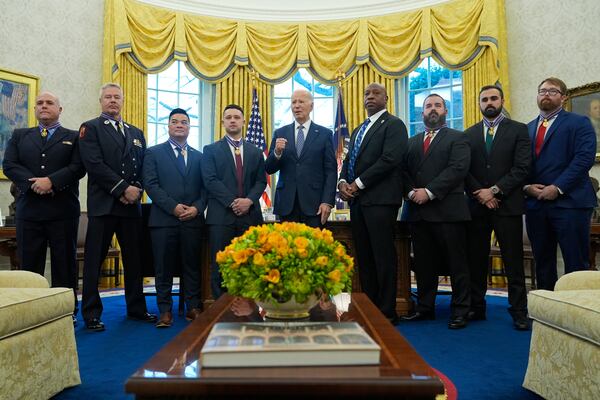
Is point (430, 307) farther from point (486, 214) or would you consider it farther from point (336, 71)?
point (336, 71)

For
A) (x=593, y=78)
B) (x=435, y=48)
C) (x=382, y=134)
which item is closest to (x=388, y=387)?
(x=382, y=134)

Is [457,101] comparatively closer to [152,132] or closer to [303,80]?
[303,80]

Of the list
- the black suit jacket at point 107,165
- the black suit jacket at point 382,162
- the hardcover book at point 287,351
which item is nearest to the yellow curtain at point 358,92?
the black suit jacket at point 382,162

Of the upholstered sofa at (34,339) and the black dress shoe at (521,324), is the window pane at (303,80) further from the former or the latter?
the upholstered sofa at (34,339)

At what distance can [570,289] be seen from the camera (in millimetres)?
2209

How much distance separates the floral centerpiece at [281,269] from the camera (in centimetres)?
155

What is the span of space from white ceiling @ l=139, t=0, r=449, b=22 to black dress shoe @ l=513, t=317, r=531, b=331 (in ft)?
16.8

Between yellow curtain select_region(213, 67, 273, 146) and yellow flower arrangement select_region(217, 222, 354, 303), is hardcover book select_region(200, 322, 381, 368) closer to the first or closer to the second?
yellow flower arrangement select_region(217, 222, 354, 303)

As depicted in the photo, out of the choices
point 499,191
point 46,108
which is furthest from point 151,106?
point 499,191

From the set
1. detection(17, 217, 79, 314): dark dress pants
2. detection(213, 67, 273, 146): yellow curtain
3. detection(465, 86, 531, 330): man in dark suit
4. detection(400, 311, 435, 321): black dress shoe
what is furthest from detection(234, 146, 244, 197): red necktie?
detection(213, 67, 273, 146): yellow curtain

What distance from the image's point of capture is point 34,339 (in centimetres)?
197

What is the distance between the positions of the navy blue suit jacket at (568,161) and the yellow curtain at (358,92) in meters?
3.82

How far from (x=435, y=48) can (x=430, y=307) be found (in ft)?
14.0

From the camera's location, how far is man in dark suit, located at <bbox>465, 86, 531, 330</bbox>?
3396 millimetres
